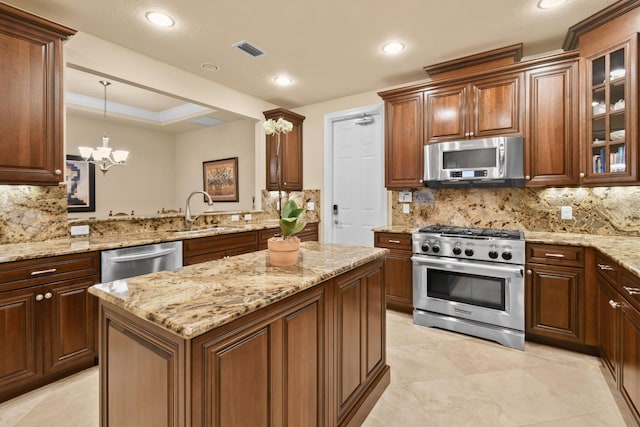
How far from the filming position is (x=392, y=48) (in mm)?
3031

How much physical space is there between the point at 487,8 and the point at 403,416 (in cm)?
297

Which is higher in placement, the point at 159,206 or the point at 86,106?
the point at 86,106

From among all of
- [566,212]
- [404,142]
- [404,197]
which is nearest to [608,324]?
[566,212]

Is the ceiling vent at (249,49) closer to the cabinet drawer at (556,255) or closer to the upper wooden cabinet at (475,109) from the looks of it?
the upper wooden cabinet at (475,109)

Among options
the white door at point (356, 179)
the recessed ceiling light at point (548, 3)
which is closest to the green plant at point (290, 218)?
the recessed ceiling light at point (548, 3)

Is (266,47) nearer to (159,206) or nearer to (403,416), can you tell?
(403,416)

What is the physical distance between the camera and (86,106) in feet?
16.4

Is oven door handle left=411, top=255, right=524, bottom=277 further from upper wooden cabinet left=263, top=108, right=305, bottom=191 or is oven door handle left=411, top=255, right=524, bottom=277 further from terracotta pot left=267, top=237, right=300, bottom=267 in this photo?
upper wooden cabinet left=263, top=108, right=305, bottom=191

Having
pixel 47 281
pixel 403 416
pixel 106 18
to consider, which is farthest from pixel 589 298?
pixel 106 18

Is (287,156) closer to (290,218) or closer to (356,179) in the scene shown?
(356,179)

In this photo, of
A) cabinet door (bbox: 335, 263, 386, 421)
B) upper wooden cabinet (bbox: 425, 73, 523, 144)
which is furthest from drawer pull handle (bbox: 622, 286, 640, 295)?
upper wooden cabinet (bbox: 425, 73, 523, 144)

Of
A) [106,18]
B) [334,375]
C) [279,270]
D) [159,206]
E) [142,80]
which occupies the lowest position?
[334,375]

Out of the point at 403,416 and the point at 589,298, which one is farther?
the point at 589,298

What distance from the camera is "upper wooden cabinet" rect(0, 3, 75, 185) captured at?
209 cm
